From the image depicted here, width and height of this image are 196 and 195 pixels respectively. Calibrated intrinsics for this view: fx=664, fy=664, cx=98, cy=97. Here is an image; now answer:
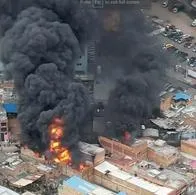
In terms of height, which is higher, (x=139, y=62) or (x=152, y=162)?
(x=139, y=62)

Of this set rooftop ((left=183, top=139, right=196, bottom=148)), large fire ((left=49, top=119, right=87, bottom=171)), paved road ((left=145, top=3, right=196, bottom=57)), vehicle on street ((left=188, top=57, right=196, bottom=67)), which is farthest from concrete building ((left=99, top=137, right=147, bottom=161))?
paved road ((left=145, top=3, right=196, bottom=57))

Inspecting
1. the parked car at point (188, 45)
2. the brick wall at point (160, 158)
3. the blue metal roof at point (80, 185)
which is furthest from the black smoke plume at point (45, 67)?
the parked car at point (188, 45)

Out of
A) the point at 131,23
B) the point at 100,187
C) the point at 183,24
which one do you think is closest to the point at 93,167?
the point at 100,187

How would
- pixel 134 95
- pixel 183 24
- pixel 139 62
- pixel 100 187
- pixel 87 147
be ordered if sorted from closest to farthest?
pixel 100 187 → pixel 87 147 → pixel 134 95 → pixel 139 62 → pixel 183 24

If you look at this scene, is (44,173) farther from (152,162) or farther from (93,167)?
(152,162)

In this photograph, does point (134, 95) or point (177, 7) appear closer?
point (134, 95)

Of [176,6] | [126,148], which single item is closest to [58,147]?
[126,148]

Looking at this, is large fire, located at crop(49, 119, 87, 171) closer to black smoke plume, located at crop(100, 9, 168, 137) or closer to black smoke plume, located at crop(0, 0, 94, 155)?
black smoke plume, located at crop(0, 0, 94, 155)
